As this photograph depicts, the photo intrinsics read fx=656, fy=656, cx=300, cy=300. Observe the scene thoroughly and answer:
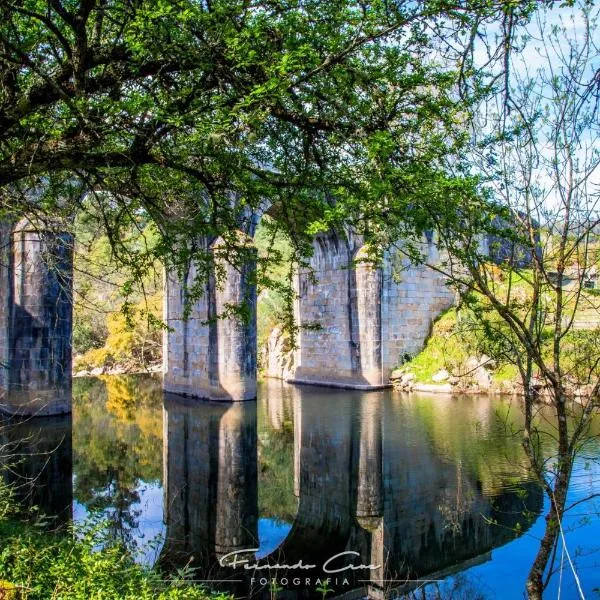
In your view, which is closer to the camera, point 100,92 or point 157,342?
point 100,92

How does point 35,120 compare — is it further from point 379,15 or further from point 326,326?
point 326,326

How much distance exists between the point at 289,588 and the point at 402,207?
12.1ft

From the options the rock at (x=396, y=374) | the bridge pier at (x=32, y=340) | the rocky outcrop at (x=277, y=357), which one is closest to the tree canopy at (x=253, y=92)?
the bridge pier at (x=32, y=340)

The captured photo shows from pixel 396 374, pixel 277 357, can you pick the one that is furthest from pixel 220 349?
pixel 277 357

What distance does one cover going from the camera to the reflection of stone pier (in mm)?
6902

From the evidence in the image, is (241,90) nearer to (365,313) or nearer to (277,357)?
(365,313)

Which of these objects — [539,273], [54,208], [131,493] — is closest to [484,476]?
[131,493]

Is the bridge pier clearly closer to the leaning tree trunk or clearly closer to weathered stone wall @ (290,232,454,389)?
weathered stone wall @ (290,232,454,389)

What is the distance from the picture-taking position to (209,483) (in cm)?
923

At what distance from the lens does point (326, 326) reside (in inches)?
778

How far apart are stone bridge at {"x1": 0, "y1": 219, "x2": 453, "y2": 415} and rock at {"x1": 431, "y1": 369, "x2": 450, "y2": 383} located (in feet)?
4.34

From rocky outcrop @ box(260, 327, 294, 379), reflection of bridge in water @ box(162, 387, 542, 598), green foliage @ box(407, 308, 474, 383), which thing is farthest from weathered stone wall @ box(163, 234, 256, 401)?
rocky outcrop @ box(260, 327, 294, 379)

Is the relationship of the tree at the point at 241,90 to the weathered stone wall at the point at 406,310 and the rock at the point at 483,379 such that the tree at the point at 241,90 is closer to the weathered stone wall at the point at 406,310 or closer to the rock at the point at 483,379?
the rock at the point at 483,379

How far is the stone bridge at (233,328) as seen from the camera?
532 inches
